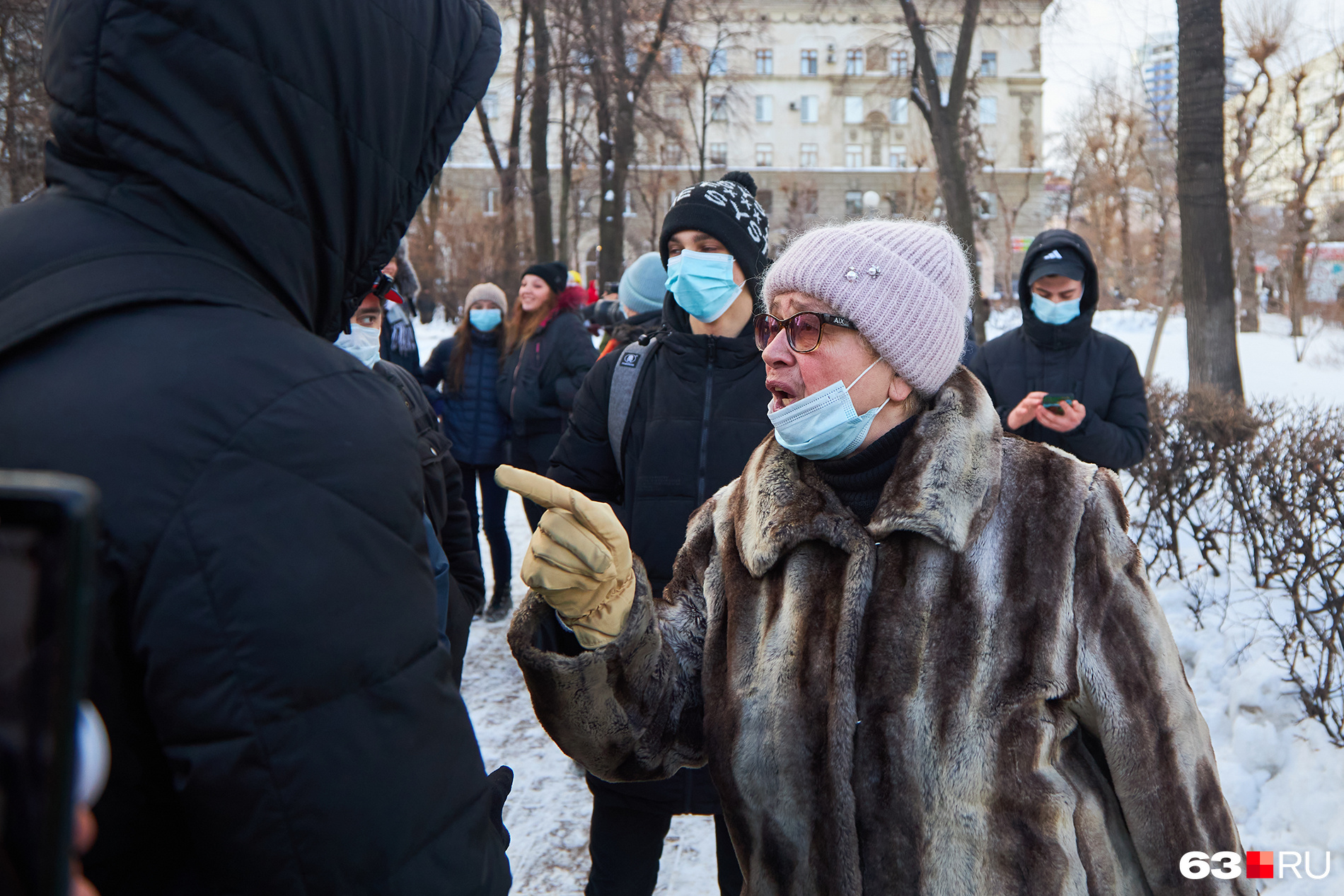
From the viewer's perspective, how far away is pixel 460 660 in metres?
2.20

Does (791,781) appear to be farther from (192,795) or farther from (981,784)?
(192,795)

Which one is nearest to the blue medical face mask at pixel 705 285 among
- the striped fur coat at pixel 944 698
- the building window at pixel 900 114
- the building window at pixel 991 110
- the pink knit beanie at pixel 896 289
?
the pink knit beanie at pixel 896 289

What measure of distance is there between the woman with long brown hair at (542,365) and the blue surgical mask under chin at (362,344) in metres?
1.51

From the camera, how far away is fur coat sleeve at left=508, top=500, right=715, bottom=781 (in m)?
1.58

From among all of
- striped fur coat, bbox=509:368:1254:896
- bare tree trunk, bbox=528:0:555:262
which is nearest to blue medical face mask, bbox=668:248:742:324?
striped fur coat, bbox=509:368:1254:896

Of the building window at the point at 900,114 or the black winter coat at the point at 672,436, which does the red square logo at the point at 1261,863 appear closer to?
the black winter coat at the point at 672,436

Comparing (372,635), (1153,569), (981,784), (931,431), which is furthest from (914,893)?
(1153,569)

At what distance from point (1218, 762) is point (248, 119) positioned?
4.07m

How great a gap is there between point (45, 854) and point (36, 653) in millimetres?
97

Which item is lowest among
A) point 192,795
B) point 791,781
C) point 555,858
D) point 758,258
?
point 555,858

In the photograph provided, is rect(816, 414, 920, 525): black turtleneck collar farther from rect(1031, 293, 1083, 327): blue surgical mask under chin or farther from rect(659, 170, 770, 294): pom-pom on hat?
rect(1031, 293, 1083, 327): blue surgical mask under chin

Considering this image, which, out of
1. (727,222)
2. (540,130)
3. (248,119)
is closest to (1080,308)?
A: (727,222)

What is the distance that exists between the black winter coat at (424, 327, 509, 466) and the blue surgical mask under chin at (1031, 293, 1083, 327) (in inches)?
118

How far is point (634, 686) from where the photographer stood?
168cm
